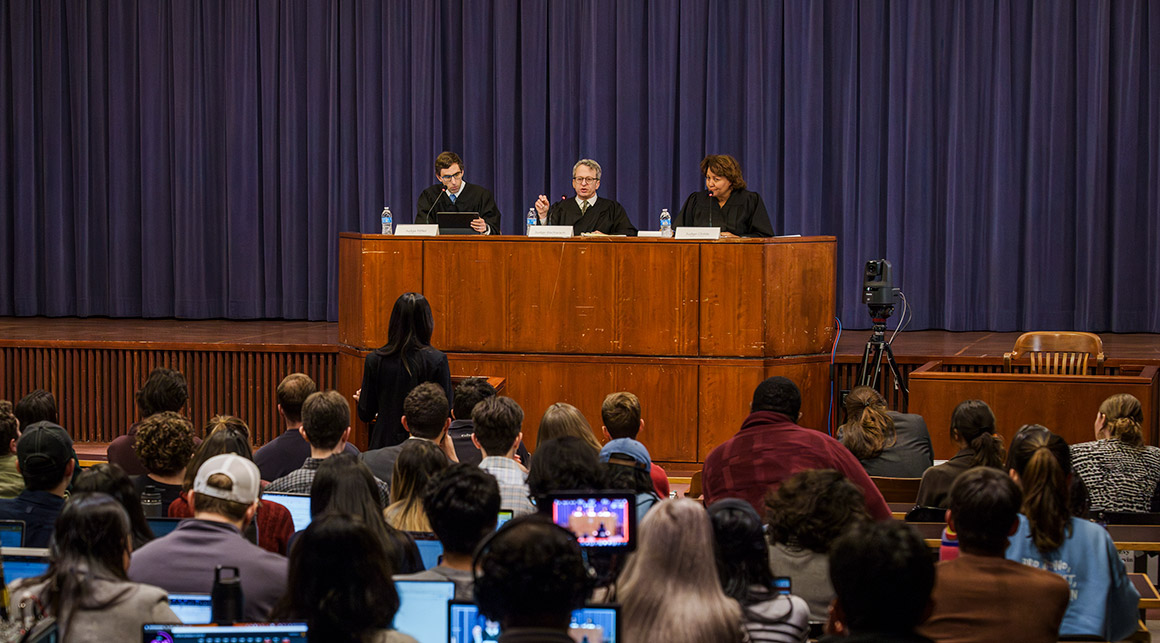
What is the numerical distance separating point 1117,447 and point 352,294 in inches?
163

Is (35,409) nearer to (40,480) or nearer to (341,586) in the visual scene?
(40,480)

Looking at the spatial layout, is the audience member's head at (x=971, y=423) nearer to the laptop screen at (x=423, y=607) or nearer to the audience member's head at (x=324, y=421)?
the audience member's head at (x=324, y=421)

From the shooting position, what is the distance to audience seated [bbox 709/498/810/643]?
251cm

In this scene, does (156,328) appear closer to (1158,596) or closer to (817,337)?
(817,337)

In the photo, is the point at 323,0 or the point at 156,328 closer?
the point at 156,328

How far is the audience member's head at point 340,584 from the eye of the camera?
214cm

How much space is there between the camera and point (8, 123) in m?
11.0

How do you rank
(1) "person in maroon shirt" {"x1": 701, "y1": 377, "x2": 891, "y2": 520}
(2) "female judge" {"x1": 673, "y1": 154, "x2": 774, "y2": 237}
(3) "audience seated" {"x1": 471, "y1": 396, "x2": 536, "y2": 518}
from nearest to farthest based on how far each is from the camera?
(3) "audience seated" {"x1": 471, "y1": 396, "x2": 536, "y2": 518}
(1) "person in maroon shirt" {"x1": 701, "y1": 377, "x2": 891, "y2": 520}
(2) "female judge" {"x1": 673, "y1": 154, "x2": 774, "y2": 237}

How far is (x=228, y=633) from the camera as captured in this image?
2104mm

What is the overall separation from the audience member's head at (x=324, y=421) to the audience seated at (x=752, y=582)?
1746mm

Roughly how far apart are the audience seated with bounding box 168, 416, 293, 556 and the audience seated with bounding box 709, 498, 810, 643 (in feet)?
3.73

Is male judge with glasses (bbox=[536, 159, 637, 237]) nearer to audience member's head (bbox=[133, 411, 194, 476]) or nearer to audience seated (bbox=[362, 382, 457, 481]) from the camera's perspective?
audience seated (bbox=[362, 382, 457, 481])

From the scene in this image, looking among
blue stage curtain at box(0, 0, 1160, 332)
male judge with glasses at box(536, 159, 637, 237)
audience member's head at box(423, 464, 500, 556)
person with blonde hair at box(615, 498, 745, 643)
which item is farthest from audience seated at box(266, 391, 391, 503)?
blue stage curtain at box(0, 0, 1160, 332)

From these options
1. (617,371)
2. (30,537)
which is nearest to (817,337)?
(617,371)
